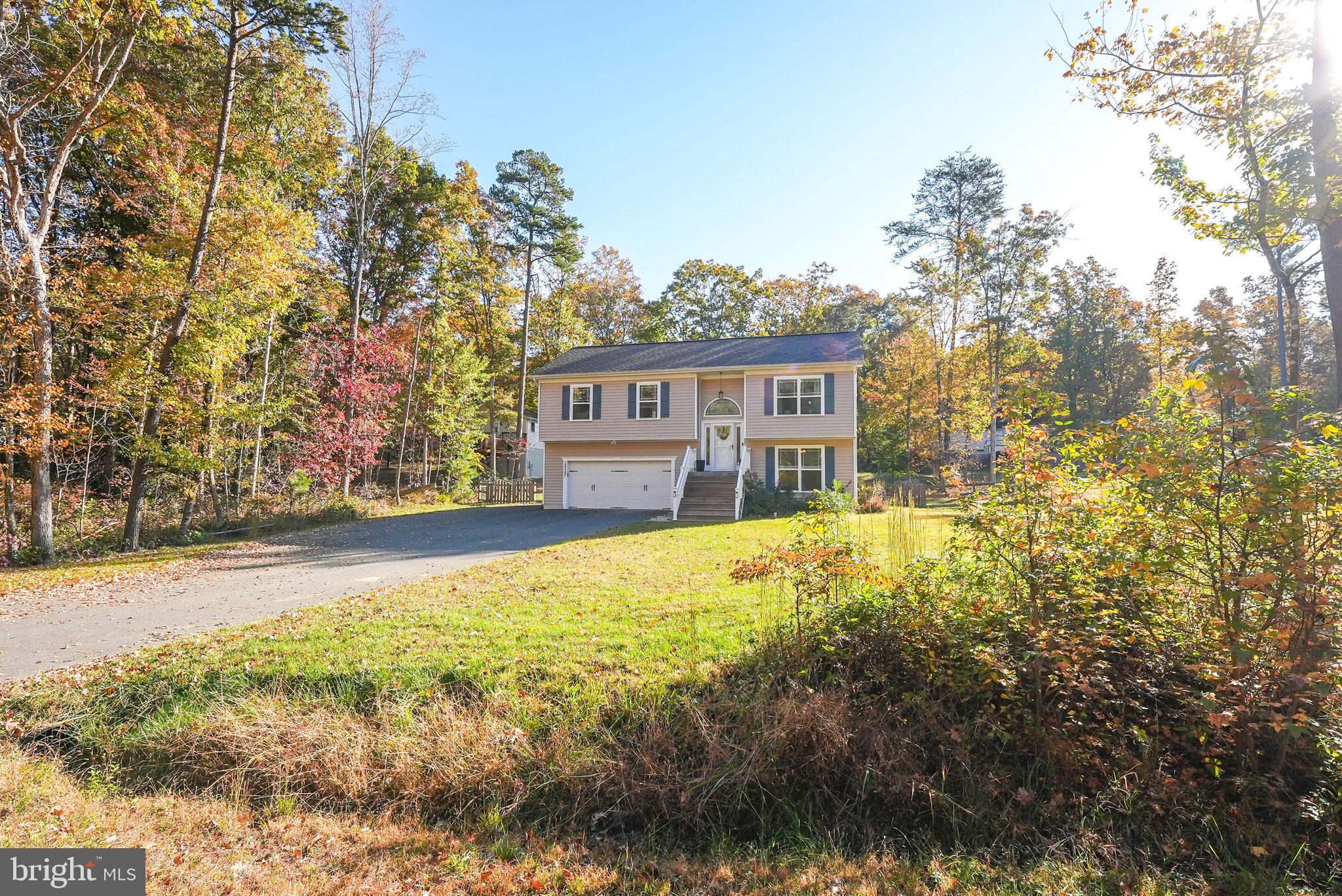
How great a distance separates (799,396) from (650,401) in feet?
17.1

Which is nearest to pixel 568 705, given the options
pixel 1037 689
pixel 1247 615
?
pixel 1037 689

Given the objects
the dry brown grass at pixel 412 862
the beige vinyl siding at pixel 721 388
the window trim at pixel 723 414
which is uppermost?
the beige vinyl siding at pixel 721 388

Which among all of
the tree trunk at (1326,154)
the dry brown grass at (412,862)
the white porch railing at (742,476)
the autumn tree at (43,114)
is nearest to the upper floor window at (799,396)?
the white porch railing at (742,476)

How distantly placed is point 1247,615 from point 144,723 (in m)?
7.86

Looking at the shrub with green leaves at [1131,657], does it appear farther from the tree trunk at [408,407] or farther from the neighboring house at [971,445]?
the neighboring house at [971,445]

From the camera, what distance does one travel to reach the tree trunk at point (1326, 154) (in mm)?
4559

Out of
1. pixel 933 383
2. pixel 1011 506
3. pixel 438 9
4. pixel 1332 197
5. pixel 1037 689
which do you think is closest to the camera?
pixel 1037 689

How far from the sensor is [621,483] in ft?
65.8

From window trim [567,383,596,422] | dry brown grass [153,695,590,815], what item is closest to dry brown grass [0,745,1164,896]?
dry brown grass [153,695,590,815]

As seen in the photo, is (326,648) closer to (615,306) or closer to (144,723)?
(144,723)

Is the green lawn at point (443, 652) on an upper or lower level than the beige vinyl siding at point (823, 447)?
lower

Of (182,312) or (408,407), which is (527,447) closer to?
(408,407)

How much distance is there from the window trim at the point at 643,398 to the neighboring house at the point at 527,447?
11287mm

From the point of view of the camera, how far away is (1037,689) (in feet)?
11.7
